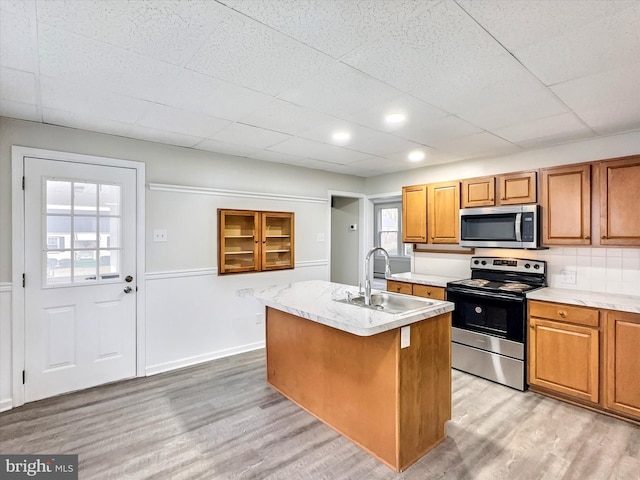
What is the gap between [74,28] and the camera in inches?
61.1

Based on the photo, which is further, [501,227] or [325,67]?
[501,227]

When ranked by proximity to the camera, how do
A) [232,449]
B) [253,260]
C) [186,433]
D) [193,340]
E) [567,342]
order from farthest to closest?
[253,260]
[193,340]
[567,342]
[186,433]
[232,449]

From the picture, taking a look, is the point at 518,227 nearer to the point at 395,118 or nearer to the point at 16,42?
the point at 395,118

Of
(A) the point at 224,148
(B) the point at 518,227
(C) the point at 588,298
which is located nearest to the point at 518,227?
(B) the point at 518,227

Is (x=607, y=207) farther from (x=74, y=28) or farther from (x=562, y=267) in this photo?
(x=74, y=28)

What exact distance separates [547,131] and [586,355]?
6.23 feet

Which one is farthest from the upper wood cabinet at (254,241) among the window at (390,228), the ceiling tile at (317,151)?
the window at (390,228)

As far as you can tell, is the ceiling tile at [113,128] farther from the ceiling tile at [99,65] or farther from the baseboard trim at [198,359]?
the baseboard trim at [198,359]

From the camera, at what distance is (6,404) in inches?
108

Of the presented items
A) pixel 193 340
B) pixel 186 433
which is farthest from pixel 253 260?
pixel 186 433

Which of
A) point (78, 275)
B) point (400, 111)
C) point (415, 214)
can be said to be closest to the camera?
point (400, 111)

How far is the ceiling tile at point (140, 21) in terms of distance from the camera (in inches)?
54.9

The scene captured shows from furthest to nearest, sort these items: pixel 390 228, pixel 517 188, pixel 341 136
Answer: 1. pixel 390 228
2. pixel 517 188
3. pixel 341 136

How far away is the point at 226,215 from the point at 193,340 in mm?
1433
